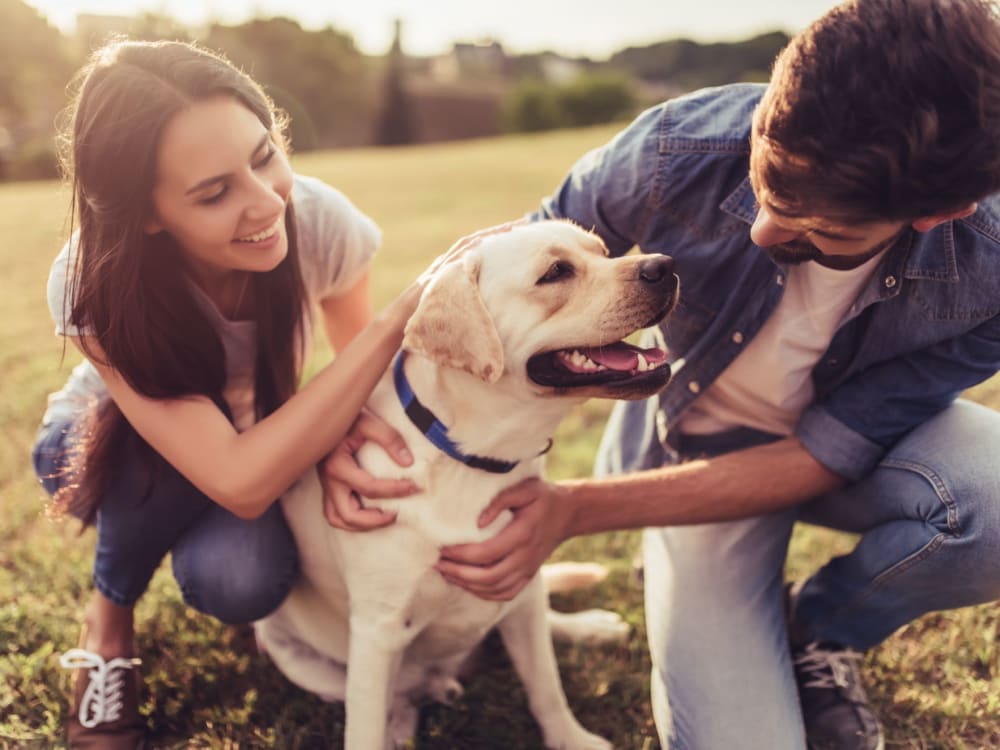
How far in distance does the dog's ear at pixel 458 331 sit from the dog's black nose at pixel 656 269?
39cm

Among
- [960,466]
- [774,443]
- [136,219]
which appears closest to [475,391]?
[136,219]

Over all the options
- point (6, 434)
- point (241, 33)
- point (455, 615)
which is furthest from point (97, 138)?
point (241, 33)

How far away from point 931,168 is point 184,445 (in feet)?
5.87

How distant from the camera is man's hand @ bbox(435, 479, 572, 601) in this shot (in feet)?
6.53

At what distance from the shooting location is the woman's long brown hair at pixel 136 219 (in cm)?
191

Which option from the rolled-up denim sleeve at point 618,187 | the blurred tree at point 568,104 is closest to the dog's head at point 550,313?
the rolled-up denim sleeve at point 618,187

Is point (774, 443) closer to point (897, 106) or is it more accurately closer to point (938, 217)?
point (938, 217)

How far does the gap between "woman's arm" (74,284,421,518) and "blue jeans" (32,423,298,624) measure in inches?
8.4

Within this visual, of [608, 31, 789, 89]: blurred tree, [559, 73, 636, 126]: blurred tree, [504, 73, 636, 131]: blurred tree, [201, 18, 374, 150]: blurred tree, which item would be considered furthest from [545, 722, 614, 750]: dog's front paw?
[559, 73, 636, 126]: blurred tree

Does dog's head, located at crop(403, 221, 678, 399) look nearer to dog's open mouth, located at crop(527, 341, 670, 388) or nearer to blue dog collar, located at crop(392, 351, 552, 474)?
dog's open mouth, located at crop(527, 341, 670, 388)

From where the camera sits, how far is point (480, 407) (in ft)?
6.37

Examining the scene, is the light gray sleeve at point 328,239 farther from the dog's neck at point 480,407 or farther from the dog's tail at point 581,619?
the dog's tail at point 581,619

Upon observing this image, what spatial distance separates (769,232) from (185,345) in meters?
1.46

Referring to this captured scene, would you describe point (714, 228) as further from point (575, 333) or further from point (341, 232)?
point (341, 232)
